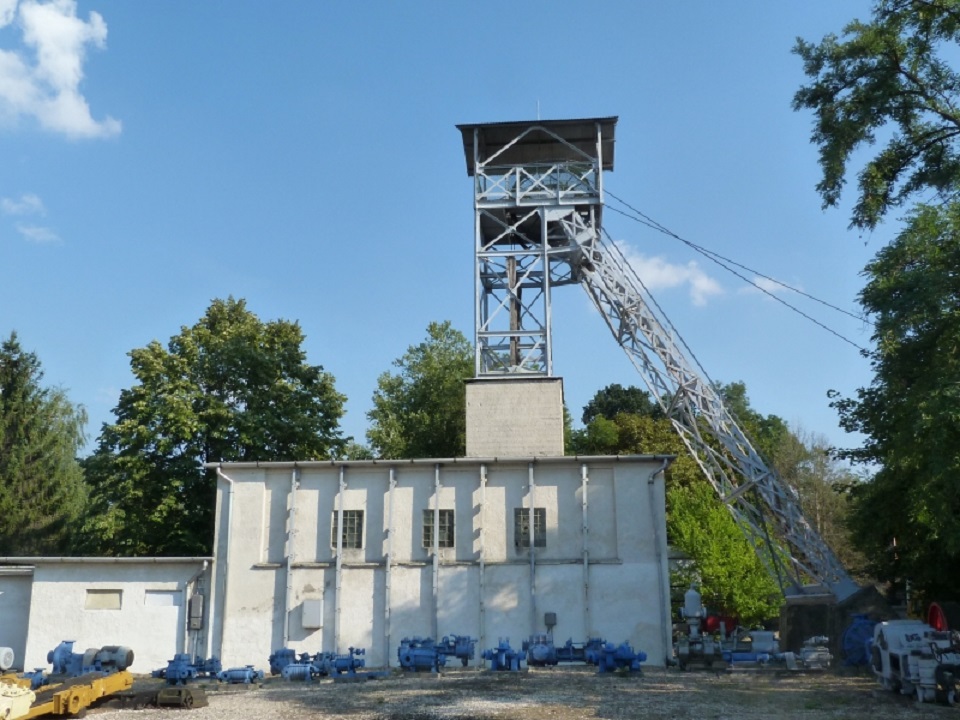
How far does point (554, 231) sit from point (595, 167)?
8.42 feet

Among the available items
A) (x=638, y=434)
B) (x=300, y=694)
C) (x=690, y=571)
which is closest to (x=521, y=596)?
(x=300, y=694)

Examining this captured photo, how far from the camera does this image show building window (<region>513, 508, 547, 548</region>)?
2433 centimetres

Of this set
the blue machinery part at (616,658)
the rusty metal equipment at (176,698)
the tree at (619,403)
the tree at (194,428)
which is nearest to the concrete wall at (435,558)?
the blue machinery part at (616,658)

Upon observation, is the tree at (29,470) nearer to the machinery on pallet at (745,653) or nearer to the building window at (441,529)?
the building window at (441,529)

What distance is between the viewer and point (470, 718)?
13.7m

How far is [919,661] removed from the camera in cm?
1537

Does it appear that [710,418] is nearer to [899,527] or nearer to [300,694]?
[899,527]

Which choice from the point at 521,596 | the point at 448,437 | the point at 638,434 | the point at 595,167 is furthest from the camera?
the point at 638,434

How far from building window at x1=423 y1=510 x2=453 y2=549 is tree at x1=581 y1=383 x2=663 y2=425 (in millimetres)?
44621

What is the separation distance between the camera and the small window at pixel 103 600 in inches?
955

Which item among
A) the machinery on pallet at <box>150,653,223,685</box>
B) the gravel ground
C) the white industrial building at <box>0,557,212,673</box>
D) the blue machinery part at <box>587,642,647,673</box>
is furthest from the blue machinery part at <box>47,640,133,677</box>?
the blue machinery part at <box>587,642,647,673</box>

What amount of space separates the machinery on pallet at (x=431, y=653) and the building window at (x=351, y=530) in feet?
12.9

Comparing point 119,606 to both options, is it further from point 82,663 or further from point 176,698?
point 176,698

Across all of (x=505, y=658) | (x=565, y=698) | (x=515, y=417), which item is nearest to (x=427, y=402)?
(x=515, y=417)
